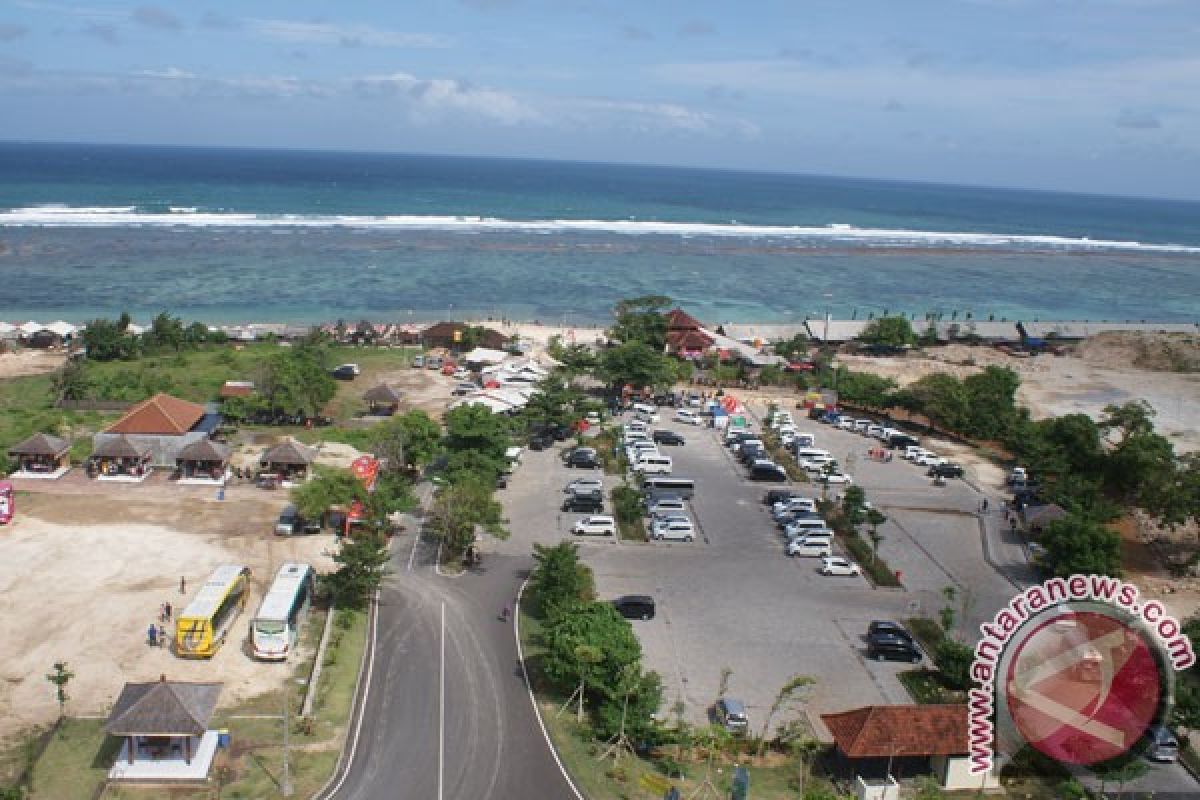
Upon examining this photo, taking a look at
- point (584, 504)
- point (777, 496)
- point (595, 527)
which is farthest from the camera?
point (777, 496)

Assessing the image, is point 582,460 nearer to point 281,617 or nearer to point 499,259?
point 281,617

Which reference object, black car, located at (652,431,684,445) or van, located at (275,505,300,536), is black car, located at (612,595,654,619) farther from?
black car, located at (652,431,684,445)

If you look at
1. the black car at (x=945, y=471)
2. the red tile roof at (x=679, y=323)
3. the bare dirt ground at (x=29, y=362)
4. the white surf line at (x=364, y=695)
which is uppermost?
the red tile roof at (x=679, y=323)

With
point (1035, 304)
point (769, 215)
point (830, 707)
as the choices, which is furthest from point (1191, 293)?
point (830, 707)

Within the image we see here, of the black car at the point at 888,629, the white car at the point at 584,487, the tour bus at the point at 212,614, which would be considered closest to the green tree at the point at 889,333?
the white car at the point at 584,487

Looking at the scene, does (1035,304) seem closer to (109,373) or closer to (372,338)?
(372,338)

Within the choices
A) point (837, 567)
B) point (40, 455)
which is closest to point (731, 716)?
point (837, 567)

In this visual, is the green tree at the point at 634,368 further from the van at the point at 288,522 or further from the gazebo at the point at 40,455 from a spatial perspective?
the gazebo at the point at 40,455
